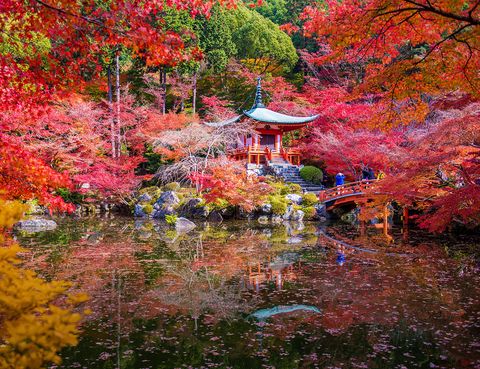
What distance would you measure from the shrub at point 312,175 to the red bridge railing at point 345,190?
3462 mm

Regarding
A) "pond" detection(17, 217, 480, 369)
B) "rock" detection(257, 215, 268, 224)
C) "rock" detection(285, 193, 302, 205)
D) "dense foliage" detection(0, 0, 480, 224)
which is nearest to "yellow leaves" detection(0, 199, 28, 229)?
"dense foliage" detection(0, 0, 480, 224)

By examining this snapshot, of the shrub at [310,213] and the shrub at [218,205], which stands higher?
the shrub at [218,205]

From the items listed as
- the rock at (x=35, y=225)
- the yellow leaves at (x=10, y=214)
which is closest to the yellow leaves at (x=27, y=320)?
the yellow leaves at (x=10, y=214)

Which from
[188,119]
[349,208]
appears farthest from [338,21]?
[188,119]

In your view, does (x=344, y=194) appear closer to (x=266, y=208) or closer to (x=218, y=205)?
(x=266, y=208)

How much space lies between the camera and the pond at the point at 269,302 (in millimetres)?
4414

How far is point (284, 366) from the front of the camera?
4.18 meters

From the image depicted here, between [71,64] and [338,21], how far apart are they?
10.0 feet

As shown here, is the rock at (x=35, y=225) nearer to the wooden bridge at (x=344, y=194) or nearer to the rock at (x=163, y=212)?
the rock at (x=163, y=212)

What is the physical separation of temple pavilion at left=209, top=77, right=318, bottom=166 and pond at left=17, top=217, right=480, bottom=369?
11.3 meters

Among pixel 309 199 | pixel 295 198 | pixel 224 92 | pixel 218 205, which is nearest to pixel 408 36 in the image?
pixel 218 205

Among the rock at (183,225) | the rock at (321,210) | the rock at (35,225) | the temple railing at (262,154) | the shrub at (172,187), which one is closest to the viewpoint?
the rock at (35,225)

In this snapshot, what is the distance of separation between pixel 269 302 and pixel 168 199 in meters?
12.9

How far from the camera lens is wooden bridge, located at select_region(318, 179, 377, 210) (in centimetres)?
1609
